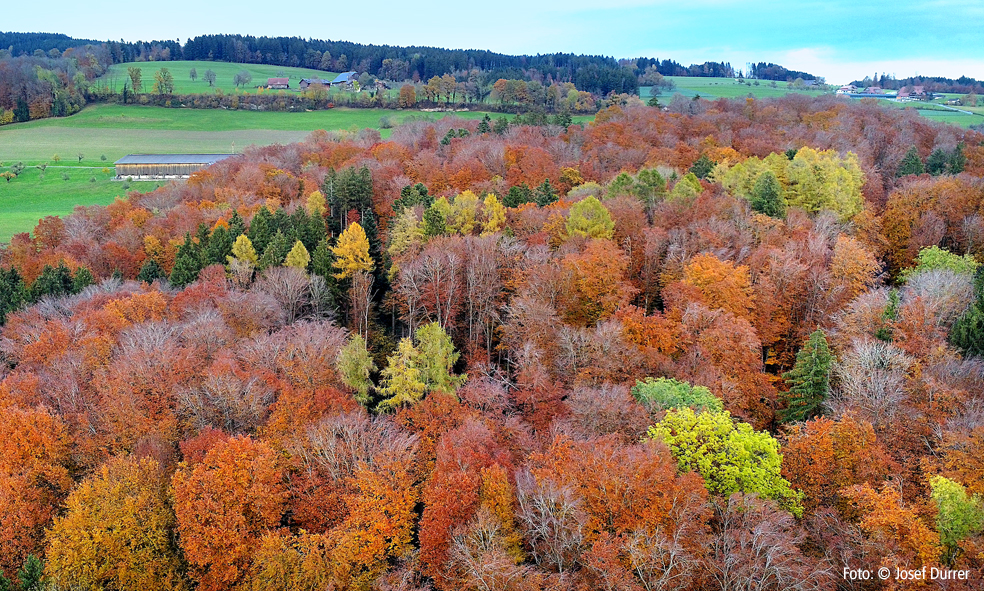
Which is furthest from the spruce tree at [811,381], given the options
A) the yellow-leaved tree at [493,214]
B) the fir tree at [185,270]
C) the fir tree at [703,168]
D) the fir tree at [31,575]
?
the fir tree at [185,270]

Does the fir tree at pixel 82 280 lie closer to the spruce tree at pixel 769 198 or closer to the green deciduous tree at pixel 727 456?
the green deciduous tree at pixel 727 456

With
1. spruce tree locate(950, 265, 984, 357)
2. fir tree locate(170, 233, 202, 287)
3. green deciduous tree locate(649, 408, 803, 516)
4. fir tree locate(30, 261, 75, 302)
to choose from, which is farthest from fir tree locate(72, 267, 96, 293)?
spruce tree locate(950, 265, 984, 357)

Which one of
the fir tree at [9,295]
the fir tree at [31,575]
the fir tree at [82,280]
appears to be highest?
the fir tree at [82,280]

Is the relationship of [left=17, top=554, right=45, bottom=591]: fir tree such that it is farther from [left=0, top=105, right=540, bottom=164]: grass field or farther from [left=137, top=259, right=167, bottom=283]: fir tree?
[left=0, top=105, right=540, bottom=164]: grass field

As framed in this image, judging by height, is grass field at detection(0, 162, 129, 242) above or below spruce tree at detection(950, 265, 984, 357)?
below

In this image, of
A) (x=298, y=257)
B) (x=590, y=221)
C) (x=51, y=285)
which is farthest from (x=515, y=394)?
(x=51, y=285)

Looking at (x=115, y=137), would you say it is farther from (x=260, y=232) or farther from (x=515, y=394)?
(x=515, y=394)
